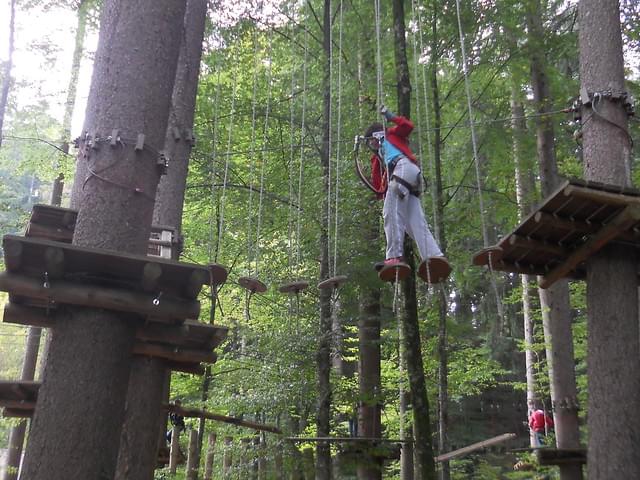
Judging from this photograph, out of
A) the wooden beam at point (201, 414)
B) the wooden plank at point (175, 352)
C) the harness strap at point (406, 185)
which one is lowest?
the wooden beam at point (201, 414)

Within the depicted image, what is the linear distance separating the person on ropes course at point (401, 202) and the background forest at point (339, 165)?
2.58 metres

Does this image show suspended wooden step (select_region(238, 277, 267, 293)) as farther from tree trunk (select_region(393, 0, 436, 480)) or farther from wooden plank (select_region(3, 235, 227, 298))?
tree trunk (select_region(393, 0, 436, 480))

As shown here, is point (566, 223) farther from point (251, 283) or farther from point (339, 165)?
point (339, 165)

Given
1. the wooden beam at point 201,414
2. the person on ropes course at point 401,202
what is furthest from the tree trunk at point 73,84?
the person on ropes course at point 401,202

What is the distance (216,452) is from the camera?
12.3 m

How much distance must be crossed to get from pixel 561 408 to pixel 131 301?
6455mm

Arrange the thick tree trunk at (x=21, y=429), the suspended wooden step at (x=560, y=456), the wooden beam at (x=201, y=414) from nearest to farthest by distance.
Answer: the suspended wooden step at (x=560, y=456) → the wooden beam at (x=201, y=414) → the thick tree trunk at (x=21, y=429)

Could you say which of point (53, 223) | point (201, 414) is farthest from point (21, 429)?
point (53, 223)

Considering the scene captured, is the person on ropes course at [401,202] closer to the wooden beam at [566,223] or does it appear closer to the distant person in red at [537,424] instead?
the wooden beam at [566,223]

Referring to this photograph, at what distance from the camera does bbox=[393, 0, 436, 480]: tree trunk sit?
5996mm

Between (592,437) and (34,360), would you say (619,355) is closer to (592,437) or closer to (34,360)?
(592,437)

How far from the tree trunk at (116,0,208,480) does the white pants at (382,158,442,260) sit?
215 cm

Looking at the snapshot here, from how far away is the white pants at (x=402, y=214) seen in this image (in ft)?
17.3

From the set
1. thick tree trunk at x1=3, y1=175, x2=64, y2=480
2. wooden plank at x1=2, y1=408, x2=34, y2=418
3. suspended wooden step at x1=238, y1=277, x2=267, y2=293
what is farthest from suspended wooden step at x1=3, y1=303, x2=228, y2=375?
thick tree trunk at x1=3, y1=175, x2=64, y2=480
